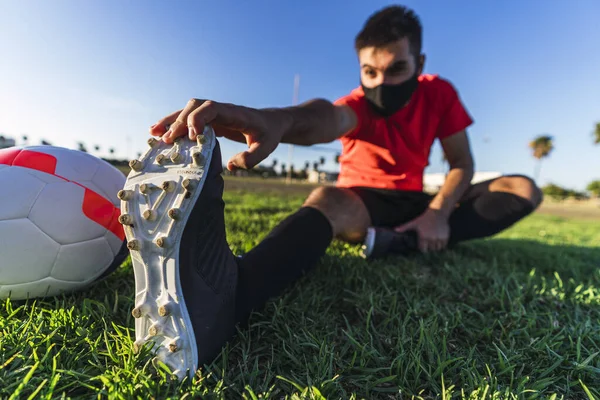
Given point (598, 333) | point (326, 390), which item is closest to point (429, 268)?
point (598, 333)

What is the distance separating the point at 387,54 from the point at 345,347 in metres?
1.68

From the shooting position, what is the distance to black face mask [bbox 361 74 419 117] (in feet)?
6.56

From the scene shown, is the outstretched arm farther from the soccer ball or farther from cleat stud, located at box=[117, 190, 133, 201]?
the soccer ball

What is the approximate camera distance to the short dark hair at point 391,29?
2016 millimetres

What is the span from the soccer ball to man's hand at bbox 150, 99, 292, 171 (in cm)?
45

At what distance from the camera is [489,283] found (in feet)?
5.69

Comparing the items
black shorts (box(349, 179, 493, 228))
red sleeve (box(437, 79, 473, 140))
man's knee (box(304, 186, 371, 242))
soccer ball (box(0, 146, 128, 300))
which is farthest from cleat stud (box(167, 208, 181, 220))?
red sleeve (box(437, 79, 473, 140))

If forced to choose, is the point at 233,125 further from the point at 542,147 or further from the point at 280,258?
the point at 542,147

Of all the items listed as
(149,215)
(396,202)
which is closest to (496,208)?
(396,202)

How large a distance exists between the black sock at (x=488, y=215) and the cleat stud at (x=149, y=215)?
6.64ft

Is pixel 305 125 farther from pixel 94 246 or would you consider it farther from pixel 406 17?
pixel 406 17

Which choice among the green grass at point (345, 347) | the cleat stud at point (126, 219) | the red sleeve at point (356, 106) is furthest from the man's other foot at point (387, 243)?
the cleat stud at point (126, 219)

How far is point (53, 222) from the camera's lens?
44.3 inches

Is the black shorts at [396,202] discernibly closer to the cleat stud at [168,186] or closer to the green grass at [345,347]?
the green grass at [345,347]
